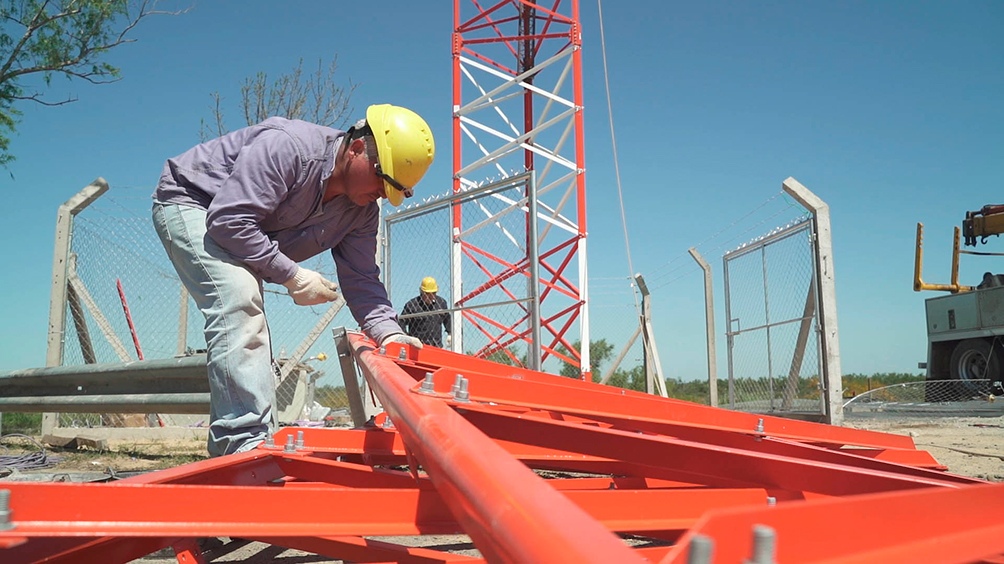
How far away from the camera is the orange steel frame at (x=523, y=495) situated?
2.26 feet

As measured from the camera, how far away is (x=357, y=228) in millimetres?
3574

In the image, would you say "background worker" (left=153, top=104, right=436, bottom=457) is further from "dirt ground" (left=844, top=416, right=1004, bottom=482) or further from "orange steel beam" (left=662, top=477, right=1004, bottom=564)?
"dirt ground" (left=844, top=416, right=1004, bottom=482)

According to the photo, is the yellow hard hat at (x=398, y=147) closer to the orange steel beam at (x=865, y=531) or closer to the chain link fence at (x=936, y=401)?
the orange steel beam at (x=865, y=531)

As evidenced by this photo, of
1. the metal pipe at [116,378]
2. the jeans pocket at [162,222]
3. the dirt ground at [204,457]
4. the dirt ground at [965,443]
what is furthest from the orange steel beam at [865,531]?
the metal pipe at [116,378]

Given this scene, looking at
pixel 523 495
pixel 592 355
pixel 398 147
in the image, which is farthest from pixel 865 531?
pixel 592 355

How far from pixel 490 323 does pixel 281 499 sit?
6212 mm

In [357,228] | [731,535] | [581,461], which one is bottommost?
[581,461]

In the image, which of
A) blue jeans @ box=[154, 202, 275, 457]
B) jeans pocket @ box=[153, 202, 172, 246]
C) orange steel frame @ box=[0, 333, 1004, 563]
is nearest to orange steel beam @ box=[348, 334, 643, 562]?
orange steel frame @ box=[0, 333, 1004, 563]

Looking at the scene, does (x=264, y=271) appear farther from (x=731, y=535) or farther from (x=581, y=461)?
(x=731, y=535)

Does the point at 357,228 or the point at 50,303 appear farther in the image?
the point at 50,303

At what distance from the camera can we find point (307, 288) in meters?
3.04

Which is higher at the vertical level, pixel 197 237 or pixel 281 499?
pixel 197 237

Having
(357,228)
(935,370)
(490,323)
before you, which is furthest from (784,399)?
(935,370)

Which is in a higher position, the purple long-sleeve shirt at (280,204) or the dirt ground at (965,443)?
the purple long-sleeve shirt at (280,204)
